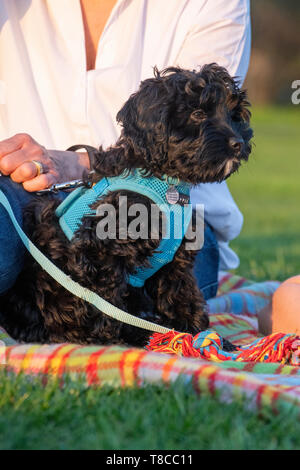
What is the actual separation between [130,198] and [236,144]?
1.83 ft

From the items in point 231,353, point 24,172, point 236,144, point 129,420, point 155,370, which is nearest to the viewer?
point 129,420

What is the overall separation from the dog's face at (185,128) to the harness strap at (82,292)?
2.16 feet

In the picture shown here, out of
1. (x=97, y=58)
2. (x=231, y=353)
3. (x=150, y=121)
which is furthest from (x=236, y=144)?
(x=97, y=58)

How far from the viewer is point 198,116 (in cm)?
326

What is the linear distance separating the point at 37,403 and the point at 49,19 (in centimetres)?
296

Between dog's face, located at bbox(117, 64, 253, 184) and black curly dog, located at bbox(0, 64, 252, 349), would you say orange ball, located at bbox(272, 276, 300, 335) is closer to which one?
black curly dog, located at bbox(0, 64, 252, 349)

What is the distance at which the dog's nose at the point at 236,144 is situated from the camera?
317 cm

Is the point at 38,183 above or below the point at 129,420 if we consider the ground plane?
above

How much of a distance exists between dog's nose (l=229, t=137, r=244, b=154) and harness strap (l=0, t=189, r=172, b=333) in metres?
0.91

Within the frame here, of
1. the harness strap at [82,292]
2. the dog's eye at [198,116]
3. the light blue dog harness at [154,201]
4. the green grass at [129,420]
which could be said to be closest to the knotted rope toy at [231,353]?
the harness strap at [82,292]

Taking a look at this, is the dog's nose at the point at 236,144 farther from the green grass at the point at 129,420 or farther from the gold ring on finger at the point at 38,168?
the green grass at the point at 129,420

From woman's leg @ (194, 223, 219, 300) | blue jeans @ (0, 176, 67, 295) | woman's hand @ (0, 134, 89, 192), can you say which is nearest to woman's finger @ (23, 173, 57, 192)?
woman's hand @ (0, 134, 89, 192)

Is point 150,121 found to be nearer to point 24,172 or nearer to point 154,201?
point 154,201
